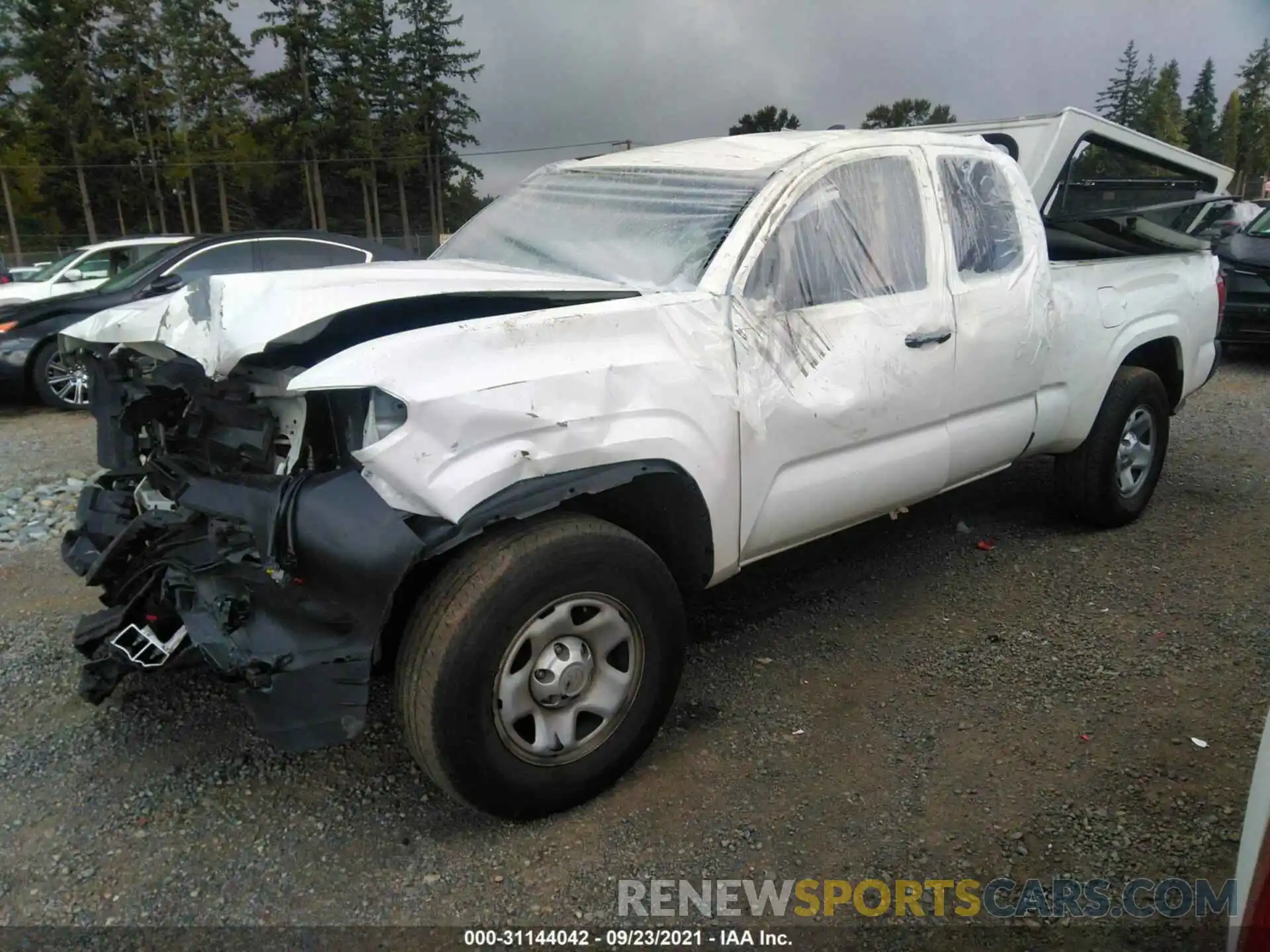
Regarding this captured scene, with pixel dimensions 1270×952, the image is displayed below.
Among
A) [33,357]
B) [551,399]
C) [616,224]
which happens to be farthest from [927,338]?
[33,357]

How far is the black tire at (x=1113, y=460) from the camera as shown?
458cm

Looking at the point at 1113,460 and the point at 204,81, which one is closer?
the point at 1113,460

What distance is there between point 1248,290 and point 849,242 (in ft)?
25.9

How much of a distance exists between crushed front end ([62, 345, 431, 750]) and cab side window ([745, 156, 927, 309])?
1.45 metres

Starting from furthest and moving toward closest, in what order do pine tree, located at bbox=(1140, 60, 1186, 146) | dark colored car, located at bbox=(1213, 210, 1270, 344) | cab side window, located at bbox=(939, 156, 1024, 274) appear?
pine tree, located at bbox=(1140, 60, 1186, 146) → dark colored car, located at bbox=(1213, 210, 1270, 344) → cab side window, located at bbox=(939, 156, 1024, 274)

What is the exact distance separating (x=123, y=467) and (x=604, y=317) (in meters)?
1.93

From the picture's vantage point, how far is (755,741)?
3.08 m

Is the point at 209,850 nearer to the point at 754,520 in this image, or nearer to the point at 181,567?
the point at 181,567

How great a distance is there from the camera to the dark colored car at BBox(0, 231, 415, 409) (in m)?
8.16

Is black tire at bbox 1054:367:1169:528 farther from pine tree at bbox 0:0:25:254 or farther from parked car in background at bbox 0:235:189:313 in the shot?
pine tree at bbox 0:0:25:254

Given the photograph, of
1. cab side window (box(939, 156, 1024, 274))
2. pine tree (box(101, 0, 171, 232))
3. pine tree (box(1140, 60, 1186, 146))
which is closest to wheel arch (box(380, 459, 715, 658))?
cab side window (box(939, 156, 1024, 274))

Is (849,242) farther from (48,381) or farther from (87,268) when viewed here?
(87,268)

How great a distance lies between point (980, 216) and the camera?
3926 mm

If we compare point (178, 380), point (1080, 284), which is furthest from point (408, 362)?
point (1080, 284)
